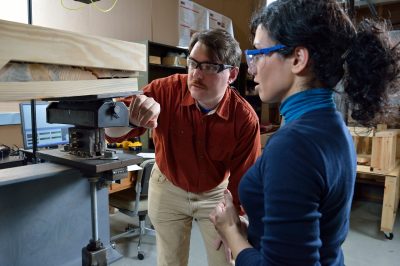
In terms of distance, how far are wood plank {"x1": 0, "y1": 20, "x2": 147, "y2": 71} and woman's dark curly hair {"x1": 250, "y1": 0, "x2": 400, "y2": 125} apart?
31 cm

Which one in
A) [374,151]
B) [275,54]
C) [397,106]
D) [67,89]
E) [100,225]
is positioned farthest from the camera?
[374,151]

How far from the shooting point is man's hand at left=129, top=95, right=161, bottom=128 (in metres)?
0.94

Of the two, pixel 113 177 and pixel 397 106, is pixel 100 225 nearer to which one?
pixel 113 177

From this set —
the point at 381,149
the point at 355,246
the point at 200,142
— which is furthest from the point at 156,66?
the point at 355,246

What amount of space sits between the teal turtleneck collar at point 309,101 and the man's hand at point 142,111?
453mm

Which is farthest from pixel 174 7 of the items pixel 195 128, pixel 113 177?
pixel 113 177

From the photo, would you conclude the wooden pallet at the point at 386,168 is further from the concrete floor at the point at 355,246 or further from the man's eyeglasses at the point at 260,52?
the man's eyeglasses at the point at 260,52

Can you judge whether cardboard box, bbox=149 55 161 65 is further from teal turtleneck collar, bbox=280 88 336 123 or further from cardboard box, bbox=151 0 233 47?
teal turtleneck collar, bbox=280 88 336 123

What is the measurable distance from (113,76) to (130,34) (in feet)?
9.30

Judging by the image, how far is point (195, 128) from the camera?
1.40 m

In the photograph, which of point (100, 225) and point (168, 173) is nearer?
point (100, 225)

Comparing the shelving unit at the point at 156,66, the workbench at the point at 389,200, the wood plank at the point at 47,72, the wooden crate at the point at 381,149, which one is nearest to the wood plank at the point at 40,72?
the wood plank at the point at 47,72

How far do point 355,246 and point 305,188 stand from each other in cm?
264

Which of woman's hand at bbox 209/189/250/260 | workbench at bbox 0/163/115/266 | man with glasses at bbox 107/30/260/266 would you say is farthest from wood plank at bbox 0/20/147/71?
man with glasses at bbox 107/30/260/266
